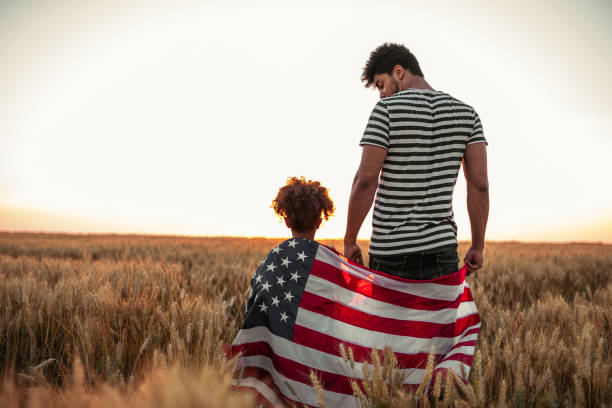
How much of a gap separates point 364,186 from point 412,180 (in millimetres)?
279

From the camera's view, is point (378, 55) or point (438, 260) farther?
point (378, 55)

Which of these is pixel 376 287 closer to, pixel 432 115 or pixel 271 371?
pixel 271 371

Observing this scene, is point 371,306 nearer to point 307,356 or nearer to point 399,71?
point 307,356

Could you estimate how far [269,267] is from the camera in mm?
2252

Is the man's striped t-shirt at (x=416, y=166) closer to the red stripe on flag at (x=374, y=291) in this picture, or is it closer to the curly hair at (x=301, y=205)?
the red stripe on flag at (x=374, y=291)

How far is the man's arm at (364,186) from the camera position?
6.79 ft

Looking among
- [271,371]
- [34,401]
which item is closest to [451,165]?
[271,371]

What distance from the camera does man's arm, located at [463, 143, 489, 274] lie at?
7.47ft

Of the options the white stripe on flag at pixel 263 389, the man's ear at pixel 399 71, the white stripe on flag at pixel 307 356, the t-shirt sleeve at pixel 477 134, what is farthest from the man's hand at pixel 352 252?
the man's ear at pixel 399 71

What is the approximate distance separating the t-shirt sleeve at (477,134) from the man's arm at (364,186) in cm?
61

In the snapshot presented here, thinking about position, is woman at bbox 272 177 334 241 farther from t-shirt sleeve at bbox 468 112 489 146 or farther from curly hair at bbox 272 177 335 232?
t-shirt sleeve at bbox 468 112 489 146

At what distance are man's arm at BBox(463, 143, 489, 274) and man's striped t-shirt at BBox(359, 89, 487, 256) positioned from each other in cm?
16

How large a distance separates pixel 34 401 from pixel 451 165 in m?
2.07

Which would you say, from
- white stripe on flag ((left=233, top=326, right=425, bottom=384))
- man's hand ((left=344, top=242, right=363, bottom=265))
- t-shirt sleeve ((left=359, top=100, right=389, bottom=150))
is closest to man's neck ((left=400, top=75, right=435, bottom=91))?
t-shirt sleeve ((left=359, top=100, right=389, bottom=150))
